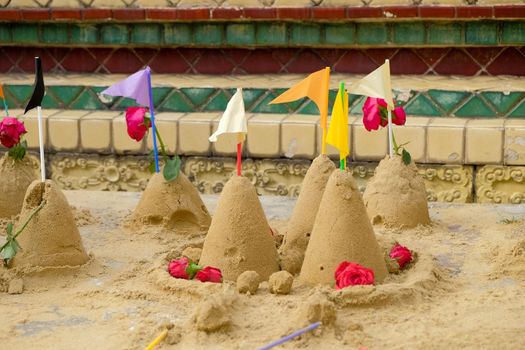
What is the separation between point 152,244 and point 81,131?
2.37m

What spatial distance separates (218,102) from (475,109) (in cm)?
158

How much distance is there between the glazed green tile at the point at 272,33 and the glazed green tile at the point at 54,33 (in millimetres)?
1335

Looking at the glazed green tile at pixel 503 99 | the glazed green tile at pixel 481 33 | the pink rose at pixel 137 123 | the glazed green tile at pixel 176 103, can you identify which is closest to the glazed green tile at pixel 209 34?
the glazed green tile at pixel 176 103

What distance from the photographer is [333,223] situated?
148 inches

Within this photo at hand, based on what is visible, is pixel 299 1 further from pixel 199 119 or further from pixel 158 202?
pixel 158 202

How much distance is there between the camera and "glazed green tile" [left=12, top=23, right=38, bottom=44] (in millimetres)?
7232

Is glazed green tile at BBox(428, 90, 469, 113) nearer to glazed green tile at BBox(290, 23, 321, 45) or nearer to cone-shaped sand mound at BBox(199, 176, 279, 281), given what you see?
glazed green tile at BBox(290, 23, 321, 45)

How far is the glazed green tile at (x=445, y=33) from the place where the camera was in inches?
257

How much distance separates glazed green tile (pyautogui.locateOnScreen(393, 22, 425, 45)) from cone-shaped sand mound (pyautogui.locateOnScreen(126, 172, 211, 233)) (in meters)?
2.40

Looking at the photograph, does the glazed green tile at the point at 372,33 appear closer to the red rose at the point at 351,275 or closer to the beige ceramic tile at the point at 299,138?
the beige ceramic tile at the point at 299,138

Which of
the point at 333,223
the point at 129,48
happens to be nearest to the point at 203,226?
the point at 333,223

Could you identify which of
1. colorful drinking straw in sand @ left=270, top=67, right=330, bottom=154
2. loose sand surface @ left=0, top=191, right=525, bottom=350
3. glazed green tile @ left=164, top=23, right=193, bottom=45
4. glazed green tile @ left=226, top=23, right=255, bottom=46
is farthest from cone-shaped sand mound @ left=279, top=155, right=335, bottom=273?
glazed green tile @ left=164, top=23, right=193, bottom=45

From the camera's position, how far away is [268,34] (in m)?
6.85

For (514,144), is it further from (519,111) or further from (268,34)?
(268,34)
